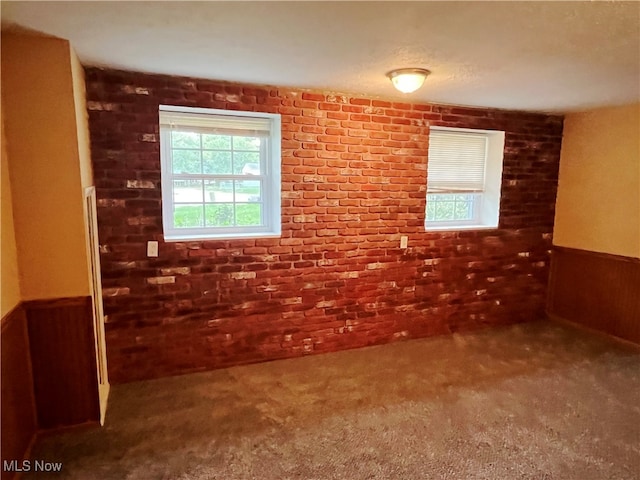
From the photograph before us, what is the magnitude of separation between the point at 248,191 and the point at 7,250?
5.60 ft

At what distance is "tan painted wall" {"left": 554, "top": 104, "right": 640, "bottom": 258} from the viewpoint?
3.76 meters

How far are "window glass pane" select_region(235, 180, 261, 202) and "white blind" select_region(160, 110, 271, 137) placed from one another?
1.24 feet

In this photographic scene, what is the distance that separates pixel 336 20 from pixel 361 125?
1.70m

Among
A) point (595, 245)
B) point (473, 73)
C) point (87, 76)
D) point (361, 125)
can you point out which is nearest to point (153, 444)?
point (87, 76)

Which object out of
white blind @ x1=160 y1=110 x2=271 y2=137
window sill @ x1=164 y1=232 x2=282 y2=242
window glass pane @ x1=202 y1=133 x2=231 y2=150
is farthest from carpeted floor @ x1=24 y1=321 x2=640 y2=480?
white blind @ x1=160 y1=110 x2=271 y2=137

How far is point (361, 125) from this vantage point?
3480 mm

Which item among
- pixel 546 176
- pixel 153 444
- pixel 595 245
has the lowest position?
pixel 153 444

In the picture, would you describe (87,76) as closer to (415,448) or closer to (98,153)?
(98,153)

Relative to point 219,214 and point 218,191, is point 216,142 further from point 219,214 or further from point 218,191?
point 219,214

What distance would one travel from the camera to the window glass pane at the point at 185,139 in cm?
315

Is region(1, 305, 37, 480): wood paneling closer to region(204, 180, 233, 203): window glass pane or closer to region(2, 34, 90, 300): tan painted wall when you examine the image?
region(2, 34, 90, 300): tan painted wall

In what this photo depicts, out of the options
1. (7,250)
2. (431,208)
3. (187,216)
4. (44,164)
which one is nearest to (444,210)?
(431,208)

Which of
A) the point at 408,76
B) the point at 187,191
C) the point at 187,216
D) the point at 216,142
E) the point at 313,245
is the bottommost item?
the point at 313,245

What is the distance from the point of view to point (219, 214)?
11.0 feet
